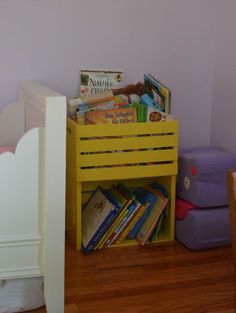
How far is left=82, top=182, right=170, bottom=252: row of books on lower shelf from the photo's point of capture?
2.28 meters

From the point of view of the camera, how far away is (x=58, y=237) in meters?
1.57

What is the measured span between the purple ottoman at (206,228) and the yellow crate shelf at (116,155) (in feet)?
0.46

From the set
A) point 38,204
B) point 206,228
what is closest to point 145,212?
point 206,228

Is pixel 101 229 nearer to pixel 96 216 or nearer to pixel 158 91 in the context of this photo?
pixel 96 216

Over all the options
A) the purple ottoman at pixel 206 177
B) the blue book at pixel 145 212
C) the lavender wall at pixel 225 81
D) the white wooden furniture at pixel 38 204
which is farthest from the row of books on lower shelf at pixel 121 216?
the white wooden furniture at pixel 38 204

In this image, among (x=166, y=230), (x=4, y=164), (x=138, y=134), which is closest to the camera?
(x=4, y=164)

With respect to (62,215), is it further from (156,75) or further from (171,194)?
(156,75)

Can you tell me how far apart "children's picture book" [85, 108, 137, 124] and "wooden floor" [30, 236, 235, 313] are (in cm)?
57

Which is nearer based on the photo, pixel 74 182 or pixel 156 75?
pixel 74 182

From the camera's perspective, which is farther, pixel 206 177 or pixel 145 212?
pixel 145 212

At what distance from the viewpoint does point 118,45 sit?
253 cm

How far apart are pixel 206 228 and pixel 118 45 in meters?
0.97

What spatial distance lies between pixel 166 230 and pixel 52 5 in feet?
3.86

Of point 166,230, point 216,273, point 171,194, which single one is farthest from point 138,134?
point 216,273
